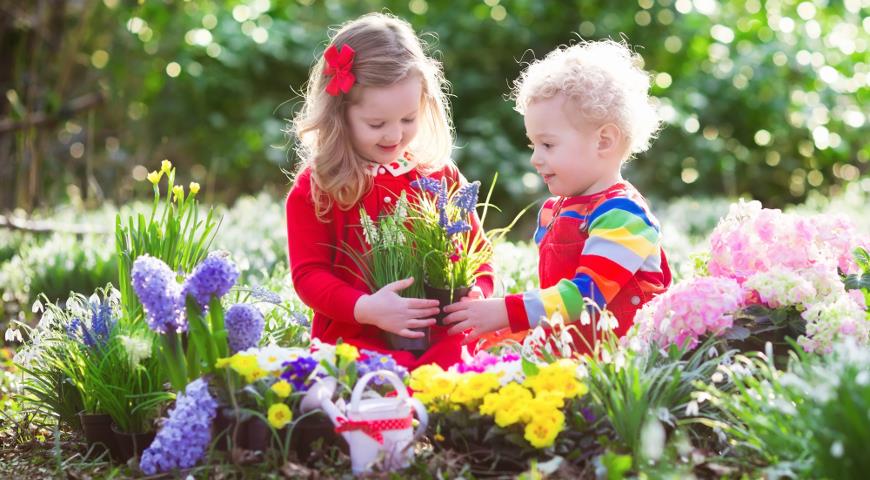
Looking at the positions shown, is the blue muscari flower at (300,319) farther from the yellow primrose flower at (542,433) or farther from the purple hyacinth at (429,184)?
the yellow primrose flower at (542,433)

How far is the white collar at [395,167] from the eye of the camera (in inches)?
134

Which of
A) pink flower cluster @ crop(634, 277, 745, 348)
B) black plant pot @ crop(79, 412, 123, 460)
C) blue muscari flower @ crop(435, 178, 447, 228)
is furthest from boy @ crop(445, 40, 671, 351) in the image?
black plant pot @ crop(79, 412, 123, 460)

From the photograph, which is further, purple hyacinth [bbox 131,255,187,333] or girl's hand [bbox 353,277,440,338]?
girl's hand [bbox 353,277,440,338]

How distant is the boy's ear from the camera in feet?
10.8

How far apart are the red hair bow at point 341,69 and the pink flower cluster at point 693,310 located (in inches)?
48.8

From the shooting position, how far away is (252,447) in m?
2.66

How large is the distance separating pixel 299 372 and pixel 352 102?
3.44 ft

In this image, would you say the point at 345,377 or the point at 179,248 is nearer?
the point at 345,377

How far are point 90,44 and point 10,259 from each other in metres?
4.20

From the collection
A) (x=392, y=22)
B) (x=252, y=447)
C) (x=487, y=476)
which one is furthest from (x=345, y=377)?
(x=392, y=22)

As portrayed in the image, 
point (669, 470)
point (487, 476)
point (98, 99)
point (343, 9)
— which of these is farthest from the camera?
point (343, 9)

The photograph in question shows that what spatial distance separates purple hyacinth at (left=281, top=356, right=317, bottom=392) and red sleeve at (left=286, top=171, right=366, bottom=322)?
49 cm

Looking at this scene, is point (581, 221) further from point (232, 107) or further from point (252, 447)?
point (232, 107)

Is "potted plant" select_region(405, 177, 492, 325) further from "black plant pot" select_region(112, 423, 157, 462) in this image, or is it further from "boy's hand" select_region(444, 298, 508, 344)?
"black plant pot" select_region(112, 423, 157, 462)
